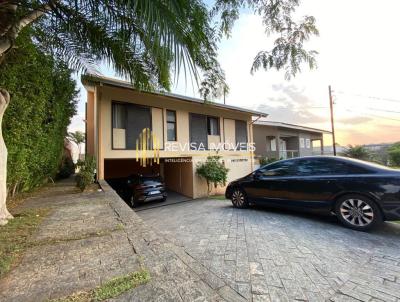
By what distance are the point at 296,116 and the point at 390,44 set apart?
17309mm

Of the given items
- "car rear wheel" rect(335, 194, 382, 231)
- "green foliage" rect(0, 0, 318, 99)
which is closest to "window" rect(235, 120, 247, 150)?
"green foliage" rect(0, 0, 318, 99)

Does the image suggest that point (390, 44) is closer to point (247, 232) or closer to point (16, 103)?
point (247, 232)

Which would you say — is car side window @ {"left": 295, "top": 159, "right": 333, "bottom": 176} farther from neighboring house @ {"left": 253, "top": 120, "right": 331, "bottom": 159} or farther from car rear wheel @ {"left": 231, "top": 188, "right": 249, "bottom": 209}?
neighboring house @ {"left": 253, "top": 120, "right": 331, "bottom": 159}

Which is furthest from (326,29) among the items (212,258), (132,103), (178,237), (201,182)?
(201,182)

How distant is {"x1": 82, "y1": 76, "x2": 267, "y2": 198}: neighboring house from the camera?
9.55 meters

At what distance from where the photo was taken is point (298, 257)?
306 centimetres

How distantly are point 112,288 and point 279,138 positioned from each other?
22.3 m

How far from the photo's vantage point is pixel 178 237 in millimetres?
4488

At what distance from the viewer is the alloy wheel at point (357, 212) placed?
421cm

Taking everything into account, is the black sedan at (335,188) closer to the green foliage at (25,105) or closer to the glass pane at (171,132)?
the green foliage at (25,105)

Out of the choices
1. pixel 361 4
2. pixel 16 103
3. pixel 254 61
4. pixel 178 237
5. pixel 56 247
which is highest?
pixel 361 4

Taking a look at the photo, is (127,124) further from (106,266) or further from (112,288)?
(112,288)

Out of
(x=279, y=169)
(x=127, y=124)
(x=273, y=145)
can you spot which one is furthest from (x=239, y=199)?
(x=273, y=145)

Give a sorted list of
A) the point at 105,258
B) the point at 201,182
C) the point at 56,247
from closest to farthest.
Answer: the point at 105,258 → the point at 56,247 → the point at 201,182
